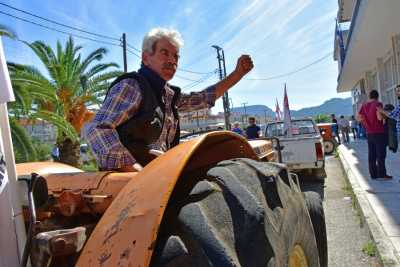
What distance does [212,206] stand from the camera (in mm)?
1383

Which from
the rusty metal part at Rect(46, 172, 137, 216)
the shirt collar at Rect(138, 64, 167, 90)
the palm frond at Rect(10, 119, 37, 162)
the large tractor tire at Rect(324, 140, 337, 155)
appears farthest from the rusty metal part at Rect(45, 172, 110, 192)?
the large tractor tire at Rect(324, 140, 337, 155)

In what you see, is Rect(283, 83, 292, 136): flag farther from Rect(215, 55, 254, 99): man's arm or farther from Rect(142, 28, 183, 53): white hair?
Rect(142, 28, 183, 53): white hair

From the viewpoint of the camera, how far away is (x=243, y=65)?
3135 millimetres

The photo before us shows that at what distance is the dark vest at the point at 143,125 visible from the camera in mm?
2064

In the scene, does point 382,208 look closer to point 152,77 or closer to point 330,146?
point 152,77

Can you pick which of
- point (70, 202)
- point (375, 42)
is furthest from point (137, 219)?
point (375, 42)

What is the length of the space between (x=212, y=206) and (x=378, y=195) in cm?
607

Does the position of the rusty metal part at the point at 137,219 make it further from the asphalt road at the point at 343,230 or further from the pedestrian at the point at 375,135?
the pedestrian at the point at 375,135

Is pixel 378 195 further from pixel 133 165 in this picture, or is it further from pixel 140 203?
pixel 140 203

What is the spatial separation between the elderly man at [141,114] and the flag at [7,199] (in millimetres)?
661

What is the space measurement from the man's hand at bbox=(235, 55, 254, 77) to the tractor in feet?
4.30

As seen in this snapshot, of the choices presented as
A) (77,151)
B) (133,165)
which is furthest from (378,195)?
(77,151)

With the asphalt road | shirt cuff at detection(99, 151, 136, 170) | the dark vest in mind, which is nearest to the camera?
shirt cuff at detection(99, 151, 136, 170)

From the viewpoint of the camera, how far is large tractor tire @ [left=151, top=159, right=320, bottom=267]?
1.25 m
